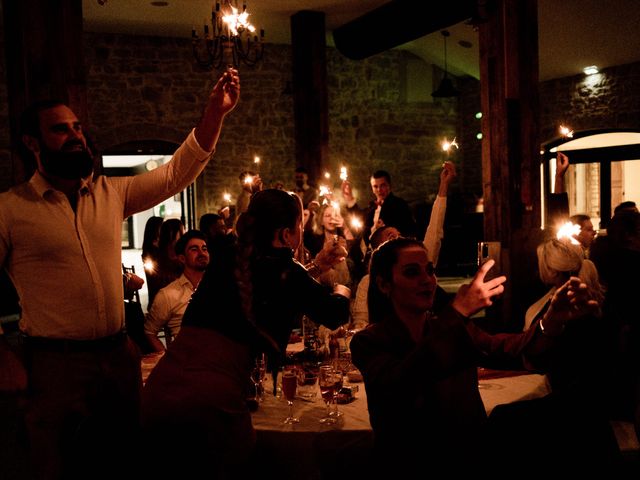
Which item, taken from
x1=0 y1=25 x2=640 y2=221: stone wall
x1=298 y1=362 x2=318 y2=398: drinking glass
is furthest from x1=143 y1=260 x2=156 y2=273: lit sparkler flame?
x1=0 y1=25 x2=640 y2=221: stone wall

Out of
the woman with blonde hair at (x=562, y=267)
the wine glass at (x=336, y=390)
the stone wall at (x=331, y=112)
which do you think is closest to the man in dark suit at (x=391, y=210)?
the woman with blonde hair at (x=562, y=267)

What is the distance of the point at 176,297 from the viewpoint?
3.76m

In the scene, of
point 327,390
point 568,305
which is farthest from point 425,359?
point 327,390

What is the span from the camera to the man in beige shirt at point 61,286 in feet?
6.85

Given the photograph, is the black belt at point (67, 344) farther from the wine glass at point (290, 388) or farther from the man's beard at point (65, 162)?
the wine glass at point (290, 388)

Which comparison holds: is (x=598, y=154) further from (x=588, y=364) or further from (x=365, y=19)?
(x=588, y=364)

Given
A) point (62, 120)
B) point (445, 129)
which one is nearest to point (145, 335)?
point (62, 120)

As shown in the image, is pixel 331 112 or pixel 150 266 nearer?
pixel 150 266

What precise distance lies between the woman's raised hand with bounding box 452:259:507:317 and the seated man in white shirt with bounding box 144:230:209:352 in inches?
90.7

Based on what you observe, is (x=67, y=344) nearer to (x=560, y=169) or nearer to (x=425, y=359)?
(x=425, y=359)

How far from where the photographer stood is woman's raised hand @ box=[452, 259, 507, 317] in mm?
1727

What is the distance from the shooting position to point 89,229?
2.19m

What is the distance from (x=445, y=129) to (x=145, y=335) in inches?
413

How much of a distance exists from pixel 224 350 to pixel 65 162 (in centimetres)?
82
